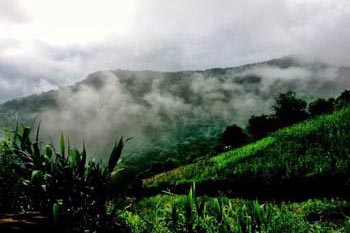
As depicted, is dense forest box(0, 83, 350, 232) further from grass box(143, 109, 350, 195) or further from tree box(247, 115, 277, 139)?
tree box(247, 115, 277, 139)

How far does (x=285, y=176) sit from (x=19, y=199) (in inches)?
690

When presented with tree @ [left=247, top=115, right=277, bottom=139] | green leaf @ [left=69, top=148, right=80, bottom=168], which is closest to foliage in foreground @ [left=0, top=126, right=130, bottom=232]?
green leaf @ [left=69, top=148, right=80, bottom=168]

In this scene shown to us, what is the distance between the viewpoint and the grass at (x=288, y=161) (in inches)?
824

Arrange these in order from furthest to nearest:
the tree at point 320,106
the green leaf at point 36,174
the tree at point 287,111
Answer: the tree at point 287,111 < the tree at point 320,106 < the green leaf at point 36,174

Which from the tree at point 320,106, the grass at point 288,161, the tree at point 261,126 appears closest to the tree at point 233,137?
the tree at point 261,126

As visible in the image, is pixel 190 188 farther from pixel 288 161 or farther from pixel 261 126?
pixel 261 126

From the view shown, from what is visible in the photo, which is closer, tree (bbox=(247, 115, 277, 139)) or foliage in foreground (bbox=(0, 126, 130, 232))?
foliage in foreground (bbox=(0, 126, 130, 232))

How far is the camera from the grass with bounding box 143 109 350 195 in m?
20.9

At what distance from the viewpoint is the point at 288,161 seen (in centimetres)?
2381

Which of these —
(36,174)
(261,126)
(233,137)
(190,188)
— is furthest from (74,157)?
(261,126)

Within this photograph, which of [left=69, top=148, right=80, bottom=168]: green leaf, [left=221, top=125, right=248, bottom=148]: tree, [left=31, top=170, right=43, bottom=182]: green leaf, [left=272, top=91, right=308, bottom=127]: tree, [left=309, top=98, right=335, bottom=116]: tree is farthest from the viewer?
[left=221, top=125, right=248, bottom=148]: tree

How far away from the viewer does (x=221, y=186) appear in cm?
2600

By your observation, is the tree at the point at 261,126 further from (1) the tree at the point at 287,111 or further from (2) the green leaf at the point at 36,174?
(2) the green leaf at the point at 36,174

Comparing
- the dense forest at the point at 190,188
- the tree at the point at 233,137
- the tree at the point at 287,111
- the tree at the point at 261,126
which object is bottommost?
the dense forest at the point at 190,188
